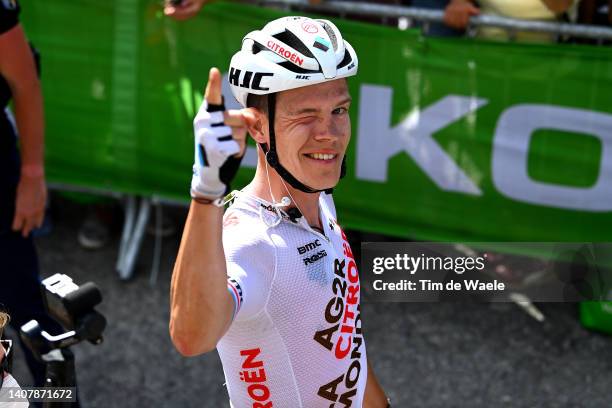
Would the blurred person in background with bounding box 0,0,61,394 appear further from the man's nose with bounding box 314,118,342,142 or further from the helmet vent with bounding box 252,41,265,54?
the man's nose with bounding box 314,118,342,142

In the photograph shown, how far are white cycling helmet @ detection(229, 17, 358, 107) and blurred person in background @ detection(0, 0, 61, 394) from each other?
1835mm

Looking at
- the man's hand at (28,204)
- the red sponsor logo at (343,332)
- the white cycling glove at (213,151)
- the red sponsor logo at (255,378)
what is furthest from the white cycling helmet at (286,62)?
the man's hand at (28,204)

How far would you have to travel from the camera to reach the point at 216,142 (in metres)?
2.49

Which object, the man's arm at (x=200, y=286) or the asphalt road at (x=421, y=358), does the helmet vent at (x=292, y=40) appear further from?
the asphalt road at (x=421, y=358)

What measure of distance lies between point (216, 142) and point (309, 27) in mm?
997

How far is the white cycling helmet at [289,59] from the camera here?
Result: 3.20m

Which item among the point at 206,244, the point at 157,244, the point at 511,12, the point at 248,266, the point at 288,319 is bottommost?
the point at 157,244

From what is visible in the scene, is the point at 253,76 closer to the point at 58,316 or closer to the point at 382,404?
the point at 58,316

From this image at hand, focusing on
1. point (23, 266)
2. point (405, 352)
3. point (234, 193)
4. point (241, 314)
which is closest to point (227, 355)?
point (241, 314)

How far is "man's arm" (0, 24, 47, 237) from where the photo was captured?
15.4ft

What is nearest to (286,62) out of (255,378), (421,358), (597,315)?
(255,378)

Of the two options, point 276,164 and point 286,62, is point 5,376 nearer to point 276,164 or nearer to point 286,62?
point 276,164

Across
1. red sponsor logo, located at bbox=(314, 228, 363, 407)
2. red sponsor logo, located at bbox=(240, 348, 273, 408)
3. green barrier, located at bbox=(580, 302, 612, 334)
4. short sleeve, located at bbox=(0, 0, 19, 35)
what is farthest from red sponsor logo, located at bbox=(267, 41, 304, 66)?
green barrier, located at bbox=(580, 302, 612, 334)

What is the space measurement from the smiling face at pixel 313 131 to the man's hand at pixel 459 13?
3157 millimetres
